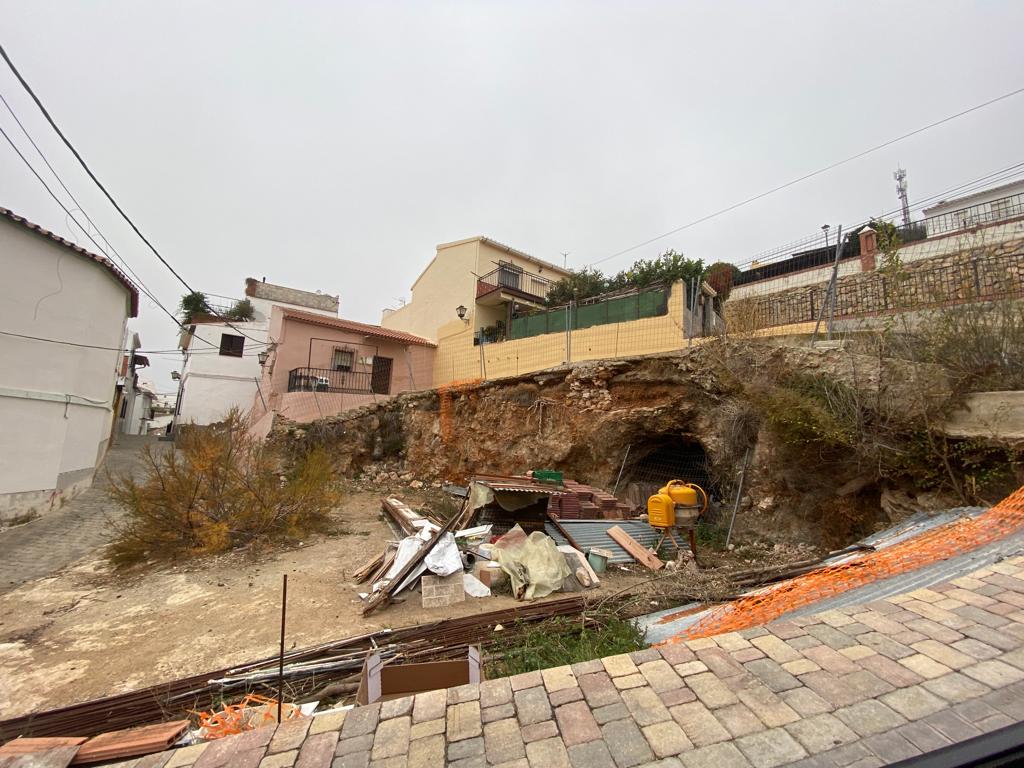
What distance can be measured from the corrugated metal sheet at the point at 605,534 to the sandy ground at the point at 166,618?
0.64 metres

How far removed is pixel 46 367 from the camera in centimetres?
930

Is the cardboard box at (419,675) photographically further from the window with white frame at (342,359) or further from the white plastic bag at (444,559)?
the window with white frame at (342,359)

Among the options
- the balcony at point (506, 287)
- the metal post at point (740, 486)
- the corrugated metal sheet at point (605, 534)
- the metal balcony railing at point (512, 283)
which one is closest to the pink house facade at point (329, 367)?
the balcony at point (506, 287)

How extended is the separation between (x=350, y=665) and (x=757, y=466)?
7.24 meters

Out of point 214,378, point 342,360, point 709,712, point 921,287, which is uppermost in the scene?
point 342,360

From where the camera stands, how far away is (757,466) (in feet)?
25.3

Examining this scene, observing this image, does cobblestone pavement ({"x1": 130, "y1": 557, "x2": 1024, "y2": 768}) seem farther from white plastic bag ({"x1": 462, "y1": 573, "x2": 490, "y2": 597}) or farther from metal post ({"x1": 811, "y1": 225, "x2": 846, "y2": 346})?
metal post ({"x1": 811, "y1": 225, "x2": 846, "y2": 346})

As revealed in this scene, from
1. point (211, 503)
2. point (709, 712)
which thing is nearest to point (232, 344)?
point (211, 503)

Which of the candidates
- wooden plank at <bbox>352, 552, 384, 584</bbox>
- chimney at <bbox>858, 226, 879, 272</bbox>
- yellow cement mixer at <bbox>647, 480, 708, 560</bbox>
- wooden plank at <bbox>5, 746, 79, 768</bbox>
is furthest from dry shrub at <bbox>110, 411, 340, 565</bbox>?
chimney at <bbox>858, 226, 879, 272</bbox>

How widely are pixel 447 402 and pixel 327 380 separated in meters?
5.90

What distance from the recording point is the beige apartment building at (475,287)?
64.3ft

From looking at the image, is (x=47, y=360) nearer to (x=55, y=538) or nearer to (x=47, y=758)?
(x=55, y=538)

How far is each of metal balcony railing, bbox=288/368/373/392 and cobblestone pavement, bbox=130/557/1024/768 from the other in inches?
621

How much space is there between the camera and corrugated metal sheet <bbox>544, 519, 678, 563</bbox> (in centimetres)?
704
